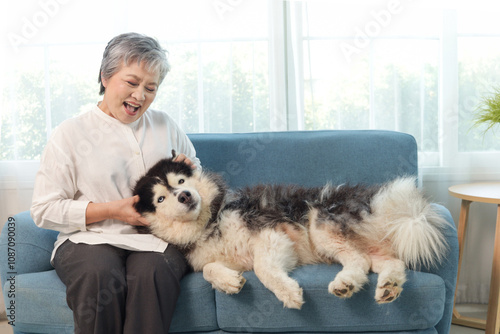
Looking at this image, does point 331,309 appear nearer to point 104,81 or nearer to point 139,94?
point 139,94

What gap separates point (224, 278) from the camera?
6.40ft

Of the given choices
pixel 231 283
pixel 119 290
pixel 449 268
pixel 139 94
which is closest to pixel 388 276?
pixel 449 268

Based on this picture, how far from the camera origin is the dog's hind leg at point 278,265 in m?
1.89

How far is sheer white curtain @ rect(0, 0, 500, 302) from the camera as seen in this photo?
3.13 m

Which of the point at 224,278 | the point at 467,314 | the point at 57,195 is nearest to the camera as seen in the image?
the point at 224,278

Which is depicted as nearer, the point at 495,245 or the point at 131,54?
the point at 131,54

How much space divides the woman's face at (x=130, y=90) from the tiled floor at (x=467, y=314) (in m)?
1.67

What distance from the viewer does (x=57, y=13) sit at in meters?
3.20

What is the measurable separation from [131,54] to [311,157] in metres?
1.16

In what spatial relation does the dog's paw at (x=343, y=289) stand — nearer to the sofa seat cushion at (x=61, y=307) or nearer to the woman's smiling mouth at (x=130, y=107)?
the sofa seat cushion at (x=61, y=307)

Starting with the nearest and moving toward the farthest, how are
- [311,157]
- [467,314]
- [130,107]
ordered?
[130,107] → [311,157] → [467,314]

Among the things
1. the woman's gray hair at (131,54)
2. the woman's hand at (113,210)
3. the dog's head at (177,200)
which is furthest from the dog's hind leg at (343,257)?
the woman's gray hair at (131,54)


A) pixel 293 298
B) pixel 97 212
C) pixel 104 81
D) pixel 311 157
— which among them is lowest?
pixel 293 298

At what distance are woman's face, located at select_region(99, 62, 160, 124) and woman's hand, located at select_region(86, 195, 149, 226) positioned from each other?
42cm
